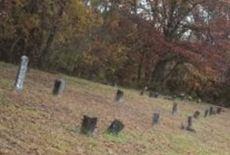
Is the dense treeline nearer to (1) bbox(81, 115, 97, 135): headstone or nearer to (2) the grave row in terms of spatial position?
(2) the grave row

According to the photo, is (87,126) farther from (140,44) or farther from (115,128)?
(140,44)

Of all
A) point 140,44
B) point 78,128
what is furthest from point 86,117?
point 140,44

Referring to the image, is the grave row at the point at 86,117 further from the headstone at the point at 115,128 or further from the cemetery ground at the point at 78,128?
the cemetery ground at the point at 78,128

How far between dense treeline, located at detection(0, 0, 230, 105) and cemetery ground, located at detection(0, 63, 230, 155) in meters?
10.0

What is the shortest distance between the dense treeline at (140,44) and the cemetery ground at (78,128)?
10.0 metres

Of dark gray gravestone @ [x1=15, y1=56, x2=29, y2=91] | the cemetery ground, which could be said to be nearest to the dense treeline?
the cemetery ground

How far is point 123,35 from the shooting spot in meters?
42.6

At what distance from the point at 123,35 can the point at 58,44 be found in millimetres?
8833

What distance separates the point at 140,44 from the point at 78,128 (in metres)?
30.5

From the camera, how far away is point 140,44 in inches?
1731

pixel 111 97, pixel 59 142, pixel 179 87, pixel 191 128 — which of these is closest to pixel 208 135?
pixel 191 128

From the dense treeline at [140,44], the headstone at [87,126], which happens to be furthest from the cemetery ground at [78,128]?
the dense treeline at [140,44]

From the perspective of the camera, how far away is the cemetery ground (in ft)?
38.2

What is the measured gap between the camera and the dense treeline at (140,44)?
110 ft
